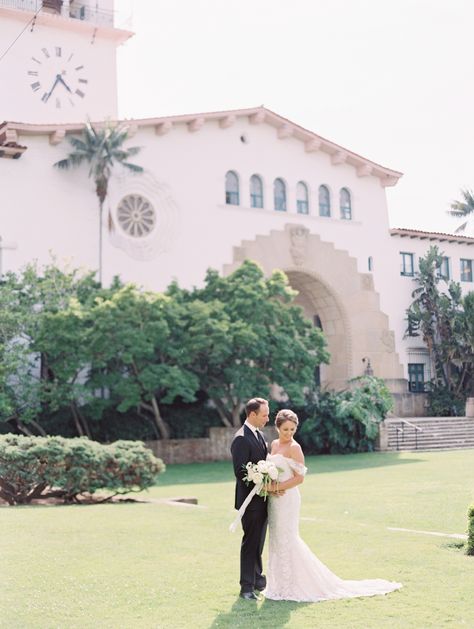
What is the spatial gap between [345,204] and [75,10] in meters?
17.1

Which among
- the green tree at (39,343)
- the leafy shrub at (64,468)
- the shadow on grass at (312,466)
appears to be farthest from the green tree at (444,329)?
the leafy shrub at (64,468)

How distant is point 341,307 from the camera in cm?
4169

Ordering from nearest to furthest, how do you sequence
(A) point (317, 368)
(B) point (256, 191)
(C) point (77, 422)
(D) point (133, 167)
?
(C) point (77, 422) → (D) point (133, 167) → (B) point (256, 191) → (A) point (317, 368)

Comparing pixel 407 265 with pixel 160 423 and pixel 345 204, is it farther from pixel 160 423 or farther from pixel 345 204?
pixel 160 423

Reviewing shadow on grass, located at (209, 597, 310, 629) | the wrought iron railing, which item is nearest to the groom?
shadow on grass, located at (209, 597, 310, 629)

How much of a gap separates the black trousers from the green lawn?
8.2 inches

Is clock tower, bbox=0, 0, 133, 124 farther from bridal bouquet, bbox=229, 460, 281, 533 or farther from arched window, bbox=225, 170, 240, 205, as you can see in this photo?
bridal bouquet, bbox=229, 460, 281, 533

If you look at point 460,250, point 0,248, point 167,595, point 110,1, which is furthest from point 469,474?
point 110,1

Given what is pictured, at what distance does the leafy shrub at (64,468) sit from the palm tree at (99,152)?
653 inches

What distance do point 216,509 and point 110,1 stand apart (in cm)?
3623

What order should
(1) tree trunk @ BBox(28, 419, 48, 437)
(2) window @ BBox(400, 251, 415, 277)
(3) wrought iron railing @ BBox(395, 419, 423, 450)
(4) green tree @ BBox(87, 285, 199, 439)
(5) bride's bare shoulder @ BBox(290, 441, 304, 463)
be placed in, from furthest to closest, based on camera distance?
(2) window @ BBox(400, 251, 415, 277) → (3) wrought iron railing @ BBox(395, 419, 423, 450) → (1) tree trunk @ BBox(28, 419, 48, 437) → (4) green tree @ BBox(87, 285, 199, 439) → (5) bride's bare shoulder @ BBox(290, 441, 304, 463)

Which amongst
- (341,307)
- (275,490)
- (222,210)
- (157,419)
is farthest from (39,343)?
(275,490)

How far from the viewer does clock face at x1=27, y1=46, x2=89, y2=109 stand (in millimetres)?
42750

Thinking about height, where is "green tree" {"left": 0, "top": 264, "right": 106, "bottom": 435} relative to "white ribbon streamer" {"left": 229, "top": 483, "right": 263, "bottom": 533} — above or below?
above
